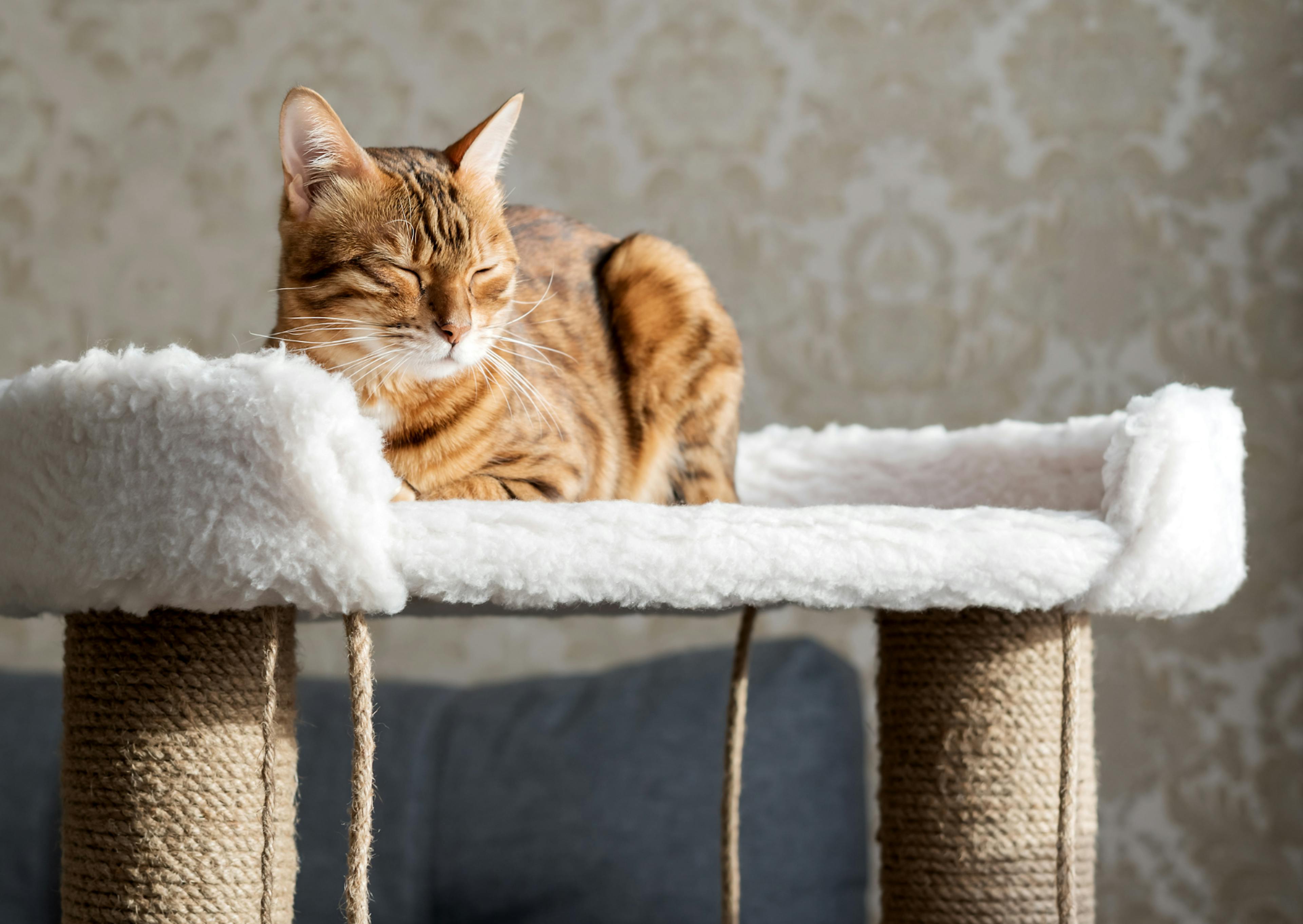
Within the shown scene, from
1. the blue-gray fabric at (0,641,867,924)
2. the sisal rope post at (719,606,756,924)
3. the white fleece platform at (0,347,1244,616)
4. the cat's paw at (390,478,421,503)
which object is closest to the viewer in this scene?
the white fleece platform at (0,347,1244,616)

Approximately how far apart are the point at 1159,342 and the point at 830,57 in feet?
2.53

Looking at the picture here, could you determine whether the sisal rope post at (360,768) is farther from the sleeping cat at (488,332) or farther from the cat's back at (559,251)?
the cat's back at (559,251)

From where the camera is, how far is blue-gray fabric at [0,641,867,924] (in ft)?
5.21

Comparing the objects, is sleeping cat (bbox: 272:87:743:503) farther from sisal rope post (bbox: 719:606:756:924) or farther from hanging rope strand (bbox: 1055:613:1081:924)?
hanging rope strand (bbox: 1055:613:1081:924)

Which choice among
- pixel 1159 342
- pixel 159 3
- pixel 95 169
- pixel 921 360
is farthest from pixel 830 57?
pixel 95 169

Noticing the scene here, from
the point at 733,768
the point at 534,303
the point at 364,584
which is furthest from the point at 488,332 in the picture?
the point at 733,768

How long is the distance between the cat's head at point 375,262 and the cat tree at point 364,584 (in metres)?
0.19

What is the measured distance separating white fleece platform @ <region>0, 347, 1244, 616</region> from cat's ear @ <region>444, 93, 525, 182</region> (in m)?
0.35

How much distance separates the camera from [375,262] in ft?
2.73

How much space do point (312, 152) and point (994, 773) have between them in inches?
30.5

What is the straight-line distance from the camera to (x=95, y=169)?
2.07 m

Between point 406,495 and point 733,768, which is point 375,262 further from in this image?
point 733,768

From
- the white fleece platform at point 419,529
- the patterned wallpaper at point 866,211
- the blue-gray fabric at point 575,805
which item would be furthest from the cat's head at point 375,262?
the patterned wallpaper at point 866,211

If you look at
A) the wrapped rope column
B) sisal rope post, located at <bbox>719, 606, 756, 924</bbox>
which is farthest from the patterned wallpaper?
the wrapped rope column
